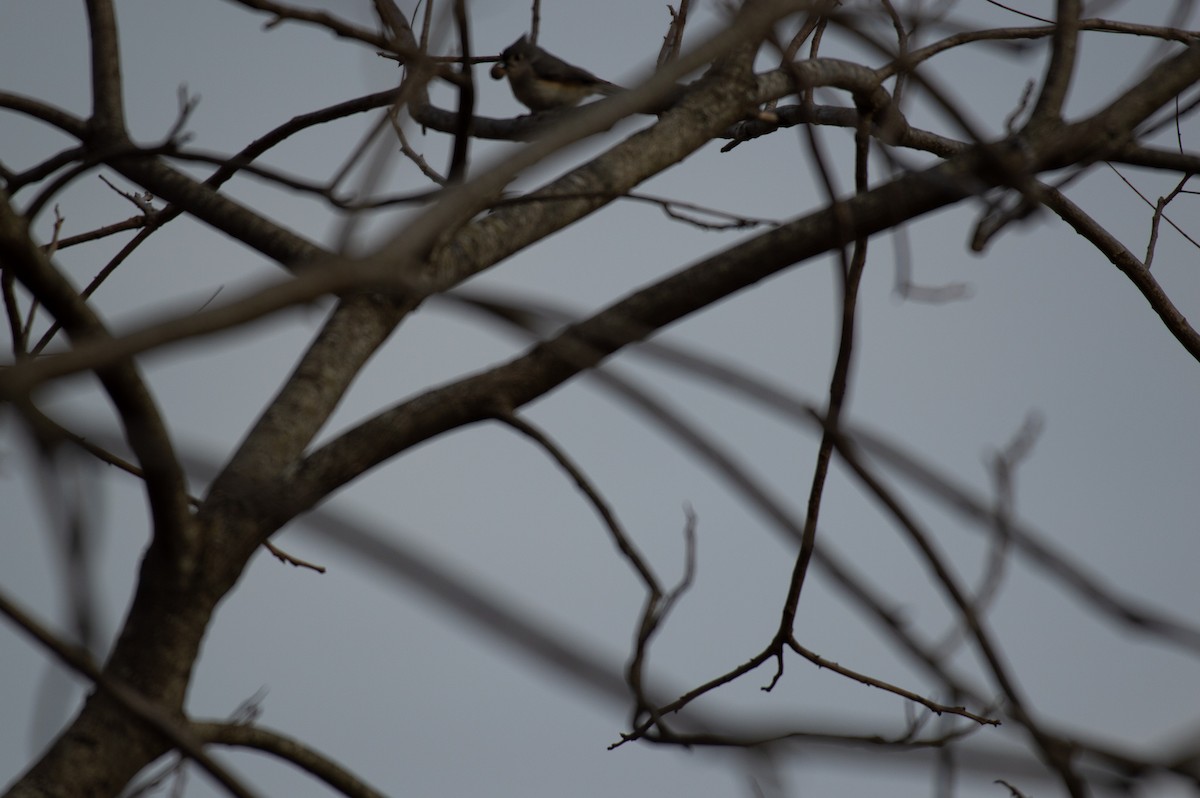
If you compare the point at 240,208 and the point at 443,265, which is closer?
the point at 443,265

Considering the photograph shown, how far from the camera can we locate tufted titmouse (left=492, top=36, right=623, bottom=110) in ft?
15.1

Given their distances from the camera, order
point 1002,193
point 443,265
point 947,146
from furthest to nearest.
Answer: point 947,146, point 443,265, point 1002,193

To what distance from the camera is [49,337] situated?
2027mm

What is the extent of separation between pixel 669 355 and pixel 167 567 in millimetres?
686

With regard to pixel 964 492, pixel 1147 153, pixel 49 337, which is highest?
pixel 1147 153

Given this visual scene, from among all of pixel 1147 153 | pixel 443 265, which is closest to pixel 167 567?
pixel 443 265

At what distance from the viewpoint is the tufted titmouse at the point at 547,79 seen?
15.1 feet

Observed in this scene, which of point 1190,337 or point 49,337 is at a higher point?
point 1190,337

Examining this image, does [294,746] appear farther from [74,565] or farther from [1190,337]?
[1190,337]

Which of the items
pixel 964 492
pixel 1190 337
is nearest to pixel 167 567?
pixel 964 492

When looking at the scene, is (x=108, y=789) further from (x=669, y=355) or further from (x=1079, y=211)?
(x=1079, y=211)

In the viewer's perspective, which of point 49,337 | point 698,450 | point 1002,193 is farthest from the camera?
point 49,337

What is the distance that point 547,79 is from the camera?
470cm

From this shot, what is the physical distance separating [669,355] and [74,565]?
0.57 m
